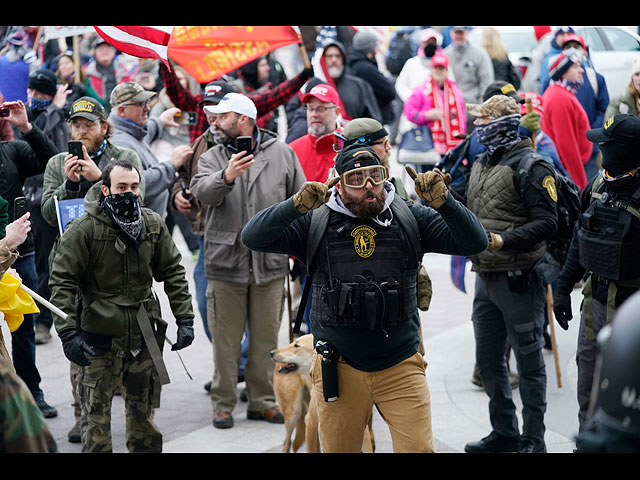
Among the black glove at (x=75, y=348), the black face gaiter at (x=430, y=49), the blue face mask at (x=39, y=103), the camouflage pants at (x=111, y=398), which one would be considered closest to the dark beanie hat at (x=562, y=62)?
the black face gaiter at (x=430, y=49)

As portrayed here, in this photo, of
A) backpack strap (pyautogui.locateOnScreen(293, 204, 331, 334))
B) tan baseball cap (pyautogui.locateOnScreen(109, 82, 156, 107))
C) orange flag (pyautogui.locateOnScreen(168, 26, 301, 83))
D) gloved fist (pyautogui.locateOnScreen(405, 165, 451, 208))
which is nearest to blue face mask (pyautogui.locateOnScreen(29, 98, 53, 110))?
orange flag (pyautogui.locateOnScreen(168, 26, 301, 83))

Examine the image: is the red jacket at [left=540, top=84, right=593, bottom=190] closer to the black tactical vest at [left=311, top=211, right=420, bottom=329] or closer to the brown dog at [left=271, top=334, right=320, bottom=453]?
the brown dog at [left=271, top=334, right=320, bottom=453]

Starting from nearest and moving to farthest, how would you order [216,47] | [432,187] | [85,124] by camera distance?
1. [432,187]
2. [85,124]
3. [216,47]

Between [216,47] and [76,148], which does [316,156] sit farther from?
[76,148]

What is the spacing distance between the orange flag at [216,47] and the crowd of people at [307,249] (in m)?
0.34

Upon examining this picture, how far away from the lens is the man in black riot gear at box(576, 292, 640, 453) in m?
2.35

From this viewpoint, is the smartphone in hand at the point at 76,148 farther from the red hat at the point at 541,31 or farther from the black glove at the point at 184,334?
the red hat at the point at 541,31

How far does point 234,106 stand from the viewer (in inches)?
272

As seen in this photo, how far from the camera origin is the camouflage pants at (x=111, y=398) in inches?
218

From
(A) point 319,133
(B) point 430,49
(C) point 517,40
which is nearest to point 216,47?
(A) point 319,133

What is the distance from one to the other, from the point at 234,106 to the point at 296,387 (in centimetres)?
214

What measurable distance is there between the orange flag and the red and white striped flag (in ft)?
3.83
